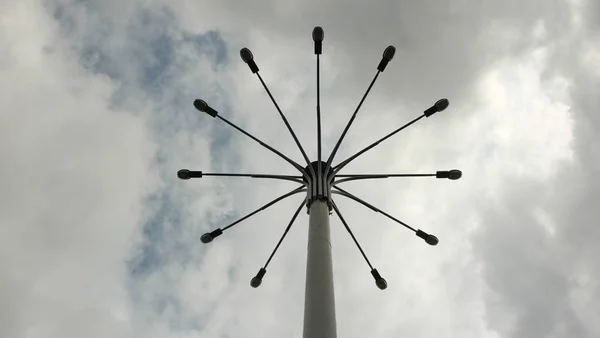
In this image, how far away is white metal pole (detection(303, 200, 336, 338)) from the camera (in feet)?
37.5

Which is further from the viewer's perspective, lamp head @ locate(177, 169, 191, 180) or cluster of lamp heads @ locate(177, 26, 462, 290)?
lamp head @ locate(177, 169, 191, 180)

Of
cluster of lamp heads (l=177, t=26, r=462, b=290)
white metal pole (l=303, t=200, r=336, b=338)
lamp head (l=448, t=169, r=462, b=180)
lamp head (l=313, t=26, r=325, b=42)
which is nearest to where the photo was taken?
white metal pole (l=303, t=200, r=336, b=338)

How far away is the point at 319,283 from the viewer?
12.3 metres

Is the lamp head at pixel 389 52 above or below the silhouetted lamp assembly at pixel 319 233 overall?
above

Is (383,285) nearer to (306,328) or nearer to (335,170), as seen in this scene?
(335,170)

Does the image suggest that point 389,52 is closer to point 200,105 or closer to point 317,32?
point 317,32

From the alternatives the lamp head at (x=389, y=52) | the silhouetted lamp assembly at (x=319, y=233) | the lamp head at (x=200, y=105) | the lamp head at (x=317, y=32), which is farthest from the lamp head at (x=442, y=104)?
the lamp head at (x=200, y=105)

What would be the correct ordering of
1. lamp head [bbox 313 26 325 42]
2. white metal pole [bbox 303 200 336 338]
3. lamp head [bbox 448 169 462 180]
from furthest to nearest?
lamp head [bbox 448 169 462 180]
lamp head [bbox 313 26 325 42]
white metal pole [bbox 303 200 336 338]

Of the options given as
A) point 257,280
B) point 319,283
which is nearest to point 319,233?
→ point 319,283

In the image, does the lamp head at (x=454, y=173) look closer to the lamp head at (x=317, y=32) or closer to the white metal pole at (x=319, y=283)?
the lamp head at (x=317, y=32)

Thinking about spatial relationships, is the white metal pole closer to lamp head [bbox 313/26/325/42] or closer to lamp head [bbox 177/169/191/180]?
lamp head [bbox 177/169/191/180]

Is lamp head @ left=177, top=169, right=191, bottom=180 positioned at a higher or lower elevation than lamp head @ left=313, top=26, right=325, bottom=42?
lower

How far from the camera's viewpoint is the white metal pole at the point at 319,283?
11.4 meters

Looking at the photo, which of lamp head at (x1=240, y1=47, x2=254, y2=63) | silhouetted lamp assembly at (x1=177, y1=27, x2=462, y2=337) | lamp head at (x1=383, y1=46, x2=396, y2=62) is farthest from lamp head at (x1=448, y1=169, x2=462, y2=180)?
lamp head at (x1=240, y1=47, x2=254, y2=63)
